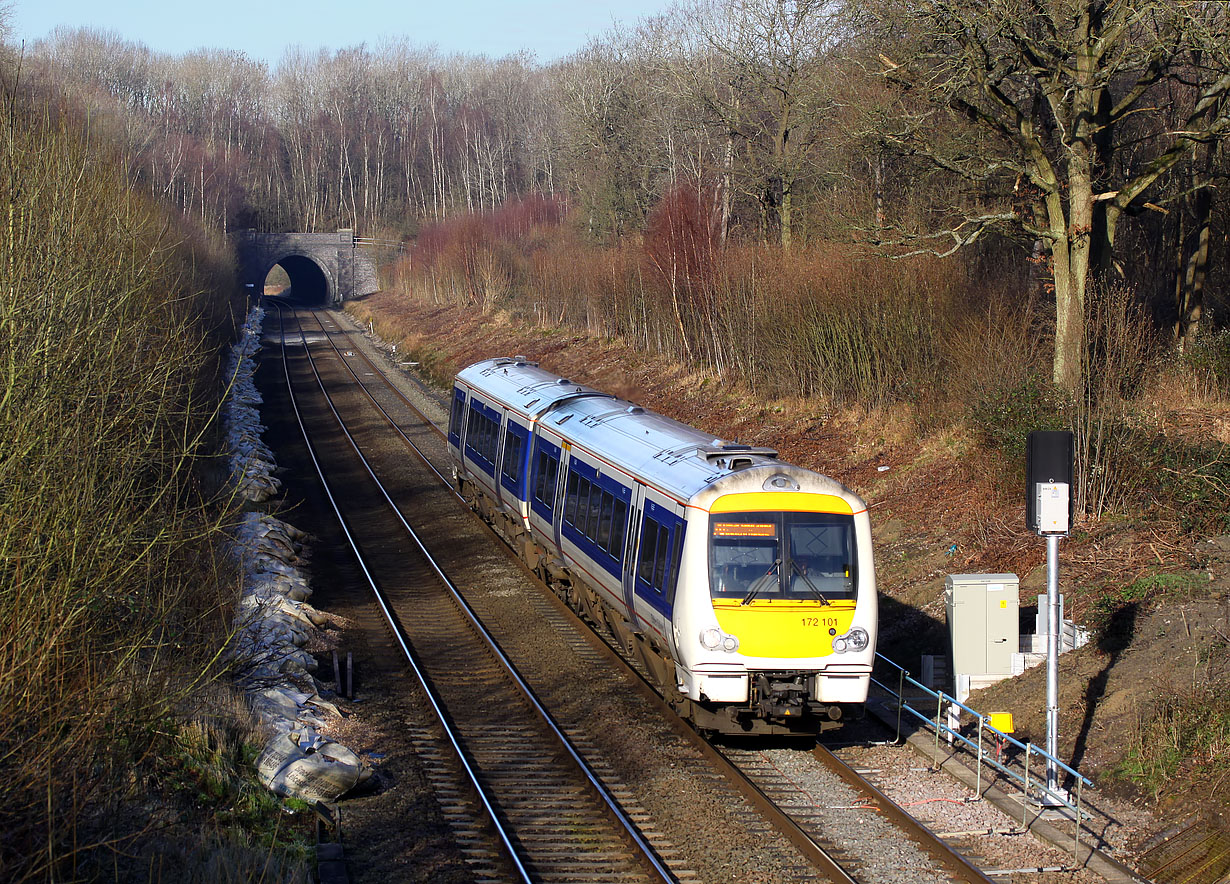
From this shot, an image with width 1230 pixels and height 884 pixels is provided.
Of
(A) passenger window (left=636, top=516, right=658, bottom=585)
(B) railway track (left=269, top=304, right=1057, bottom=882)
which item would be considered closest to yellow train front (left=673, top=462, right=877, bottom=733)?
(B) railway track (left=269, top=304, right=1057, bottom=882)

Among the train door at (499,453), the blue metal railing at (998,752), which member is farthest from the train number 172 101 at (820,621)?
the train door at (499,453)

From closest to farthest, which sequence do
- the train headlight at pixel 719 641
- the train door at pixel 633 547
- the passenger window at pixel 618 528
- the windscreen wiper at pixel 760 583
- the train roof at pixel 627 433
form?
the train headlight at pixel 719 641 < the windscreen wiper at pixel 760 583 < the train roof at pixel 627 433 < the train door at pixel 633 547 < the passenger window at pixel 618 528

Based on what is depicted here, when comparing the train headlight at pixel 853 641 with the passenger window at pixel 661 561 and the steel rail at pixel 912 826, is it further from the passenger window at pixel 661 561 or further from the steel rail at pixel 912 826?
the passenger window at pixel 661 561

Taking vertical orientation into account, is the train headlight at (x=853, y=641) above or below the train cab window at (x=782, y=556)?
below

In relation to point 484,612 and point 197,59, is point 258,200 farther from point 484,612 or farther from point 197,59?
point 484,612

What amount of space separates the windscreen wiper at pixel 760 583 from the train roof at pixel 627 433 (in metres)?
0.89

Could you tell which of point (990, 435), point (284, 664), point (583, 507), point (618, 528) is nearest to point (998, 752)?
point (618, 528)

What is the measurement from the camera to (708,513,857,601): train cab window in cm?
1027

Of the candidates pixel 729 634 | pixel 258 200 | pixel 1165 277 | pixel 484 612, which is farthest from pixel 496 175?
pixel 729 634

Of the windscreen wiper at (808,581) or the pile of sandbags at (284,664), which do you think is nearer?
the pile of sandbags at (284,664)

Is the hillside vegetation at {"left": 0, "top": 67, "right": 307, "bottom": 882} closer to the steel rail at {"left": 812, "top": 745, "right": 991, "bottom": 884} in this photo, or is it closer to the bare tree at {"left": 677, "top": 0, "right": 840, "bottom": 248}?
the steel rail at {"left": 812, "top": 745, "right": 991, "bottom": 884}

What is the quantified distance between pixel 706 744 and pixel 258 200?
97140mm

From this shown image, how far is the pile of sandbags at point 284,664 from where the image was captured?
31.0 ft

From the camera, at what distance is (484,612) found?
15844 millimetres
